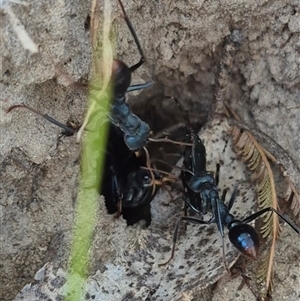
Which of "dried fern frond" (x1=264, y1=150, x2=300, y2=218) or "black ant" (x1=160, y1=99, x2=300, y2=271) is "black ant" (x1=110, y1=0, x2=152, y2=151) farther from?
"dried fern frond" (x1=264, y1=150, x2=300, y2=218)

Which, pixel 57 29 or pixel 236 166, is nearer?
pixel 57 29

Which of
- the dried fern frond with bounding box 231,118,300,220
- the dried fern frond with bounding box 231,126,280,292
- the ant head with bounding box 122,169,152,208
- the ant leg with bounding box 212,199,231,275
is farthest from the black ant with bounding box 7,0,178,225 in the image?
the dried fern frond with bounding box 231,118,300,220

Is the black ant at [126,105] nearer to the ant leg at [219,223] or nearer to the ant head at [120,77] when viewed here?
the ant head at [120,77]

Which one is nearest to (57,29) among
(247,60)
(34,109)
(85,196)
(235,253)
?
(34,109)

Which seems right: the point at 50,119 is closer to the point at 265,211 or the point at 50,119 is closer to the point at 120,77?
the point at 120,77

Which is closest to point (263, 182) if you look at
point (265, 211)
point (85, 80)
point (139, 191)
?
point (265, 211)

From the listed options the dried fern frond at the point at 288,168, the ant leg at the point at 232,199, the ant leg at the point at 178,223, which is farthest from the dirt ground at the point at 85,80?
the ant leg at the point at 232,199

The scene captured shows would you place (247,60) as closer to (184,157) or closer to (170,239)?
(184,157)
